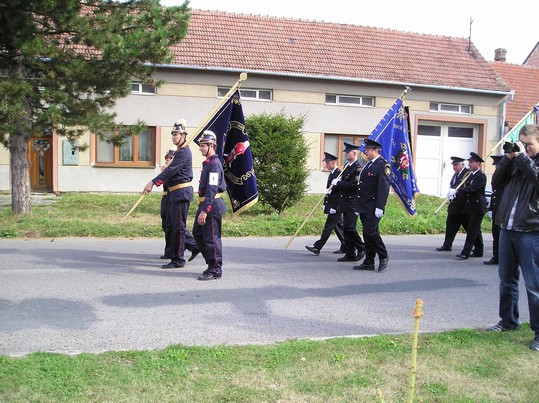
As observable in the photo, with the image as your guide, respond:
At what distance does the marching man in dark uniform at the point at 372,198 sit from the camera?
28.0 ft

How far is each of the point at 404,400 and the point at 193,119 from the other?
16522 millimetres

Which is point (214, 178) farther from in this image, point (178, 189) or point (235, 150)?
point (235, 150)

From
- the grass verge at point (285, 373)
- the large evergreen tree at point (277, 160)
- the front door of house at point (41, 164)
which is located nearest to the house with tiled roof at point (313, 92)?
the front door of house at point (41, 164)

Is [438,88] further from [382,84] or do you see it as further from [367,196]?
[367,196]

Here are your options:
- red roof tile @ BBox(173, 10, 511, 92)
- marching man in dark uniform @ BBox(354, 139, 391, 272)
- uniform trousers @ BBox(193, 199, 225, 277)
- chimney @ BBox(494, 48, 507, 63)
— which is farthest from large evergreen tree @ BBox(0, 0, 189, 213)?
chimney @ BBox(494, 48, 507, 63)

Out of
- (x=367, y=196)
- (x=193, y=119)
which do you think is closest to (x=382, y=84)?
(x=193, y=119)

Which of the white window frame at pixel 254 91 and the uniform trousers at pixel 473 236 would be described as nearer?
the uniform trousers at pixel 473 236

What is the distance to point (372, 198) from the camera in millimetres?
8641

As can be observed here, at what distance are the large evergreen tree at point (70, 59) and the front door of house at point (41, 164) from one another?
6.28 meters

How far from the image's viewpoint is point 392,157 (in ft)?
32.4

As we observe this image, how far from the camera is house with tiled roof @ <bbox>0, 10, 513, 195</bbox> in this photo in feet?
62.9

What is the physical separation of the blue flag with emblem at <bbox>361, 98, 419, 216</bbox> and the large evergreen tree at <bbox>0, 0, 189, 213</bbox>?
508cm

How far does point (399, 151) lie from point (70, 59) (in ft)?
23.3

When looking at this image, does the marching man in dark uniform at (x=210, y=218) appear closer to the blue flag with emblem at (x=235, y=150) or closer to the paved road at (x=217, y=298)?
the paved road at (x=217, y=298)
